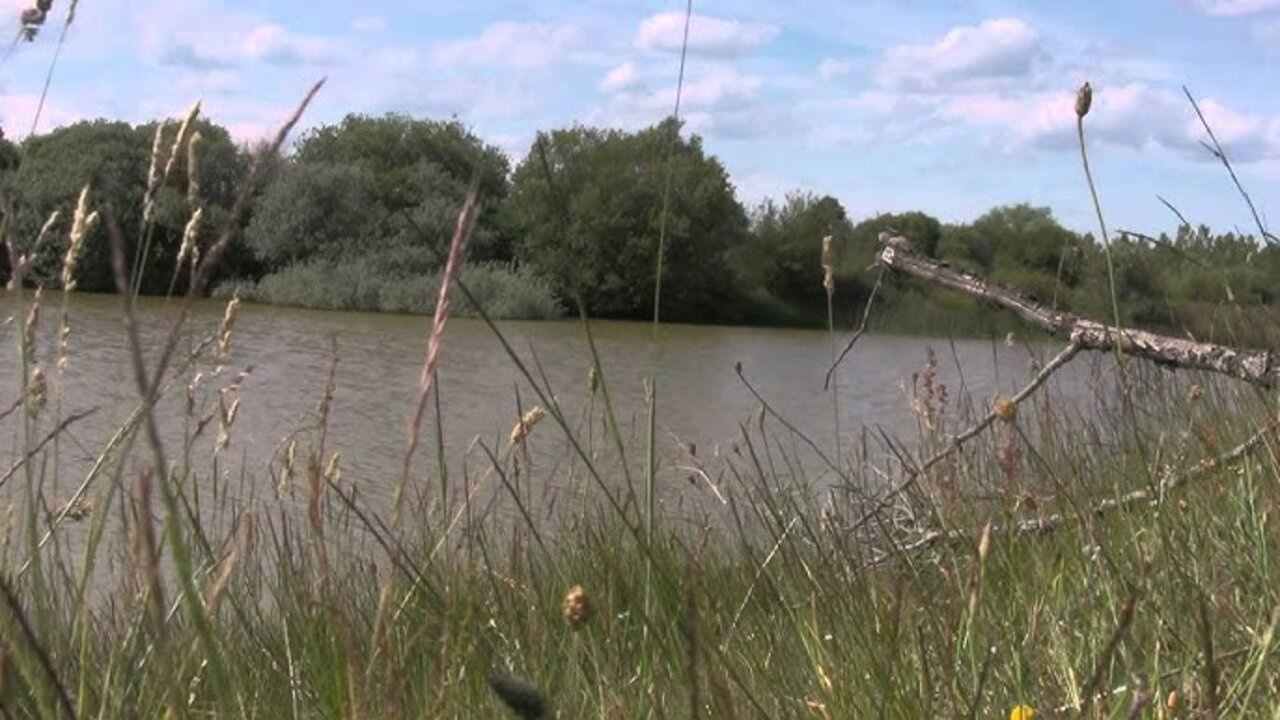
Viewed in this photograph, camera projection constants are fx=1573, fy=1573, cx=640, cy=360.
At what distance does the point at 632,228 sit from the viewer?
25.2 metres

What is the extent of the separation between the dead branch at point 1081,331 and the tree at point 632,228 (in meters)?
14.2

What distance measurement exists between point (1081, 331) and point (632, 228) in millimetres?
22724

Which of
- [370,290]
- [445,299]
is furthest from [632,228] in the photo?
[445,299]

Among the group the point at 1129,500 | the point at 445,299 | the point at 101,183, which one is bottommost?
the point at 1129,500

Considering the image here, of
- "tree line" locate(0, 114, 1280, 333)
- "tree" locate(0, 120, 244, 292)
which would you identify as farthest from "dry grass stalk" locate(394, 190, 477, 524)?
"tree line" locate(0, 114, 1280, 333)

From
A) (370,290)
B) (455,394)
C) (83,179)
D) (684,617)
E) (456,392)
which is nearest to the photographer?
(684,617)

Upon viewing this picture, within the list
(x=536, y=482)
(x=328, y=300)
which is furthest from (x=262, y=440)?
(x=328, y=300)

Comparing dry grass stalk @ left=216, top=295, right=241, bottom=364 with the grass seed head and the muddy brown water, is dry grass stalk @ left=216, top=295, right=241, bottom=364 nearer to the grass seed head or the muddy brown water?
the muddy brown water

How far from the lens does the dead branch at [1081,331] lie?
2.48 meters

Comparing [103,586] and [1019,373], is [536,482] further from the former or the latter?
[1019,373]

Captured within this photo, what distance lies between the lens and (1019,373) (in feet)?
45.9

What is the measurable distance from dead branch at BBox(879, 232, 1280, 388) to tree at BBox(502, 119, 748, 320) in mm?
14150

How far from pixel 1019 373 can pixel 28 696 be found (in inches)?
531

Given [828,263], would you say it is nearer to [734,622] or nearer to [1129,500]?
[1129,500]
